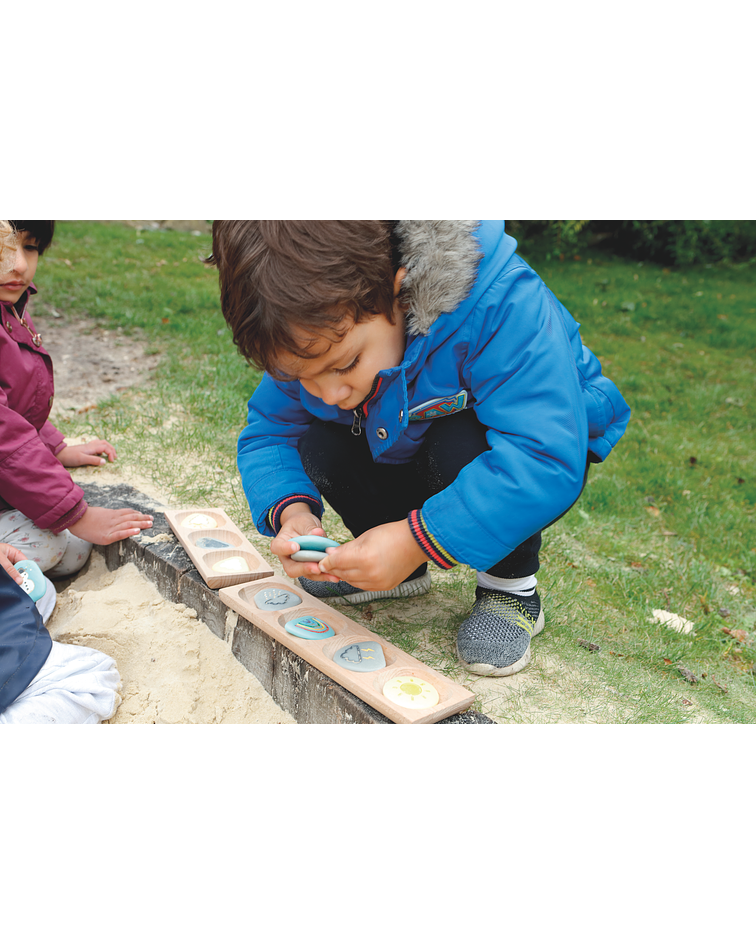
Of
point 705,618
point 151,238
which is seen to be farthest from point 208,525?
point 151,238

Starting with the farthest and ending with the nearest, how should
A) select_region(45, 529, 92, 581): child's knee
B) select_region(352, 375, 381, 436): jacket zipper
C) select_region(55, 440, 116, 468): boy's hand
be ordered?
select_region(55, 440, 116, 468): boy's hand
select_region(45, 529, 92, 581): child's knee
select_region(352, 375, 381, 436): jacket zipper

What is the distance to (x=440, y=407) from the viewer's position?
5.51 feet

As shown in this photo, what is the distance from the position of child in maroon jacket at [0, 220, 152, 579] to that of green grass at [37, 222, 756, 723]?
0.45 metres

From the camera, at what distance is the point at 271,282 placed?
1347mm

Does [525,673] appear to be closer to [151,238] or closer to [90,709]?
[90,709]

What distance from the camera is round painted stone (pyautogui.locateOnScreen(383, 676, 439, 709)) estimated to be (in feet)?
4.75

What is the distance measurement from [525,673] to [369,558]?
60 centimetres

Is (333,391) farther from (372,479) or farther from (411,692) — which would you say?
(411,692)

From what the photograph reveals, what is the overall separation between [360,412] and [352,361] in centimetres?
33

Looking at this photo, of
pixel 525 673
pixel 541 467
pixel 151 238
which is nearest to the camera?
pixel 541 467

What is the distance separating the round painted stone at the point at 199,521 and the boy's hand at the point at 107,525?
0.39 feet

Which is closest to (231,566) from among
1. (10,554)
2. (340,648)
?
(340,648)

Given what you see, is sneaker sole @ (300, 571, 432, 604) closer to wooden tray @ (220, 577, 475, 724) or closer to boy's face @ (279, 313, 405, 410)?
wooden tray @ (220, 577, 475, 724)

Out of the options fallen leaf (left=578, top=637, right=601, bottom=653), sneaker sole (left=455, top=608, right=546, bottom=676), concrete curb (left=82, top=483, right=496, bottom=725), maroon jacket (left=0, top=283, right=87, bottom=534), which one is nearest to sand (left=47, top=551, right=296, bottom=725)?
concrete curb (left=82, top=483, right=496, bottom=725)
